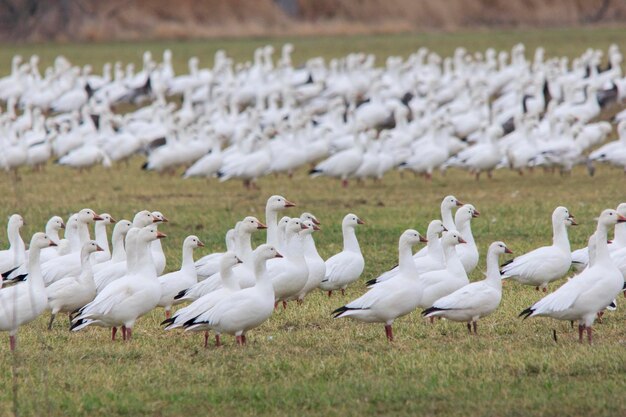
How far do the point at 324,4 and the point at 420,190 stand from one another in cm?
2832

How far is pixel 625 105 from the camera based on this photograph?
25875 mm

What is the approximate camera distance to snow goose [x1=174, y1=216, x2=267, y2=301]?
9438 millimetres

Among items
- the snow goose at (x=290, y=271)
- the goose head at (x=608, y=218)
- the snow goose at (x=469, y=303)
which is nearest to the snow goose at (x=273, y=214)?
the snow goose at (x=290, y=271)

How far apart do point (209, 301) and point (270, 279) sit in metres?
1.22

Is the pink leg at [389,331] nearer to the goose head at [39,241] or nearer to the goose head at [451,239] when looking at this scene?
the goose head at [451,239]

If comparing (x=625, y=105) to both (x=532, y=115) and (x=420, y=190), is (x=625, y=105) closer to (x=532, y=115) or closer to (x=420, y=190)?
(x=532, y=115)

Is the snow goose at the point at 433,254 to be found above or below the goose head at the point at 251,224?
below

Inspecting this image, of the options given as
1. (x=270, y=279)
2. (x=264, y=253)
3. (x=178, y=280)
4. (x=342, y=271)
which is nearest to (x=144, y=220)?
(x=178, y=280)

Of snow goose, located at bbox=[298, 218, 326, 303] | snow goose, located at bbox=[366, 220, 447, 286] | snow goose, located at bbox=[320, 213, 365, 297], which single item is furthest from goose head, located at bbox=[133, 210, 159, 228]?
snow goose, located at bbox=[366, 220, 447, 286]

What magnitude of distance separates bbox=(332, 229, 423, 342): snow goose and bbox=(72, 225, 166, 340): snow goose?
1.35 metres

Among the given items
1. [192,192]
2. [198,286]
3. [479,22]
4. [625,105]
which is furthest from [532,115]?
[479,22]

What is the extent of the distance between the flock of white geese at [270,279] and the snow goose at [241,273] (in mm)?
11

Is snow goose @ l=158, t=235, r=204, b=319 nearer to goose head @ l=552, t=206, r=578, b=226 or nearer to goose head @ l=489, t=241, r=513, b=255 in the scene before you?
goose head @ l=489, t=241, r=513, b=255

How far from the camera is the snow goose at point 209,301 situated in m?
8.27
